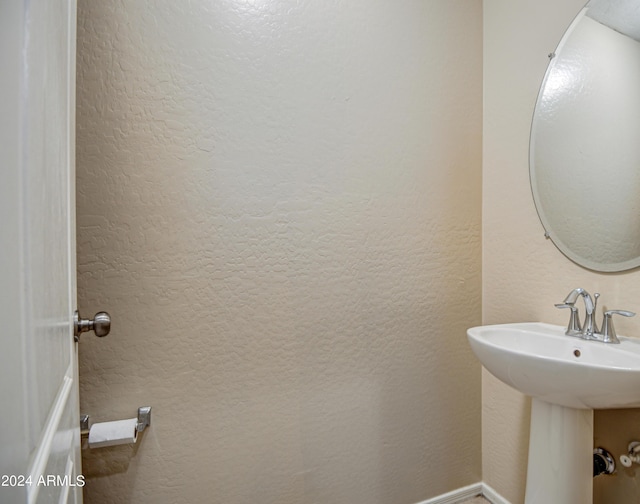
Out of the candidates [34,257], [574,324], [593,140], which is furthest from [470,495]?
[34,257]

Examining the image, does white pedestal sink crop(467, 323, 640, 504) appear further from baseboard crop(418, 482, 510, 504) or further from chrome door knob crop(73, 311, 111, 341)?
chrome door knob crop(73, 311, 111, 341)

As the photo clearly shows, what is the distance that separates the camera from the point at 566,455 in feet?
3.60

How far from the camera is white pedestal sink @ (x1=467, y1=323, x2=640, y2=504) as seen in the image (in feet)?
3.00

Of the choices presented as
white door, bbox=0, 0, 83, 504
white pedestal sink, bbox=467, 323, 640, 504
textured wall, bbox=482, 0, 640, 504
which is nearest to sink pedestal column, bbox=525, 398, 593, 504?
white pedestal sink, bbox=467, 323, 640, 504

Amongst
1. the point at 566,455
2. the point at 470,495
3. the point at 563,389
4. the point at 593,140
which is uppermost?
the point at 593,140

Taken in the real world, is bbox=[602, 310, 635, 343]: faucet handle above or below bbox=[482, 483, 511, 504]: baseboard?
above

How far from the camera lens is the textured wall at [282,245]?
44.8 inches

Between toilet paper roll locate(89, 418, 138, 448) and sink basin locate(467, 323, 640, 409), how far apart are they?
1.08 m

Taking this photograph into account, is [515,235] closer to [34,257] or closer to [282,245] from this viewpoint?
[282,245]

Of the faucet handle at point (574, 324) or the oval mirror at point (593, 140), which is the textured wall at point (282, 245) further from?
the faucet handle at point (574, 324)

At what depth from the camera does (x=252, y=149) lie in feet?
4.22

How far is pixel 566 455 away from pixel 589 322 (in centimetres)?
41

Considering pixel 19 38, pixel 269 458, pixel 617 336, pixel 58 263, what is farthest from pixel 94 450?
pixel 617 336

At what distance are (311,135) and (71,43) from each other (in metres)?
0.78
